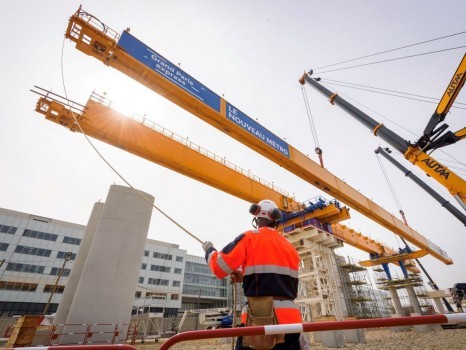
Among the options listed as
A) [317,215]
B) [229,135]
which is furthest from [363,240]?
[229,135]

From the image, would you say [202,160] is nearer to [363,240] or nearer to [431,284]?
[363,240]

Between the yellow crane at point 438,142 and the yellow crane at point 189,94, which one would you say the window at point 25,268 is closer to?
the yellow crane at point 189,94

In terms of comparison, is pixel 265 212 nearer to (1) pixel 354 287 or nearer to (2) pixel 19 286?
(1) pixel 354 287

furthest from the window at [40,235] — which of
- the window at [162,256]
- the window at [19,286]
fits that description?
the window at [162,256]

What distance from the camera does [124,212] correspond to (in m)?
11.2

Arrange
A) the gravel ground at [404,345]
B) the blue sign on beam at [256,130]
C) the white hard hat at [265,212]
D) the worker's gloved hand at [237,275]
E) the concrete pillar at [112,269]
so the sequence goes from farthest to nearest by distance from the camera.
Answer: the concrete pillar at [112,269]
the blue sign on beam at [256,130]
the gravel ground at [404,345]
the white hard hat at [265,212]
the worker's gloved hand at [237,275]

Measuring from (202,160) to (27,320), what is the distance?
289 inches

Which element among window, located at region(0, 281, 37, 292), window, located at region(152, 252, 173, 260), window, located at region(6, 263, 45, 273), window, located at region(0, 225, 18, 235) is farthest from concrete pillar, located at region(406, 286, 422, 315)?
window, located at region(0, 225, 18, 235)

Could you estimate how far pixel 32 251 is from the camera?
33625 millimetres

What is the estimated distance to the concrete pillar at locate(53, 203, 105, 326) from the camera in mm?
11414

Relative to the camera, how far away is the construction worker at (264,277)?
5.87 ft

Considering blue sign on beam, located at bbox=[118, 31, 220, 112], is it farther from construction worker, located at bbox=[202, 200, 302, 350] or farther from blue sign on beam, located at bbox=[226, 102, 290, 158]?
construction worker, located at bbox=[202, 200, 302, 350]

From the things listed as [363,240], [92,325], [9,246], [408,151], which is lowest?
[92,325]

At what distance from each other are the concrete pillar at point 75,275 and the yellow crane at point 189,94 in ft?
29.2
